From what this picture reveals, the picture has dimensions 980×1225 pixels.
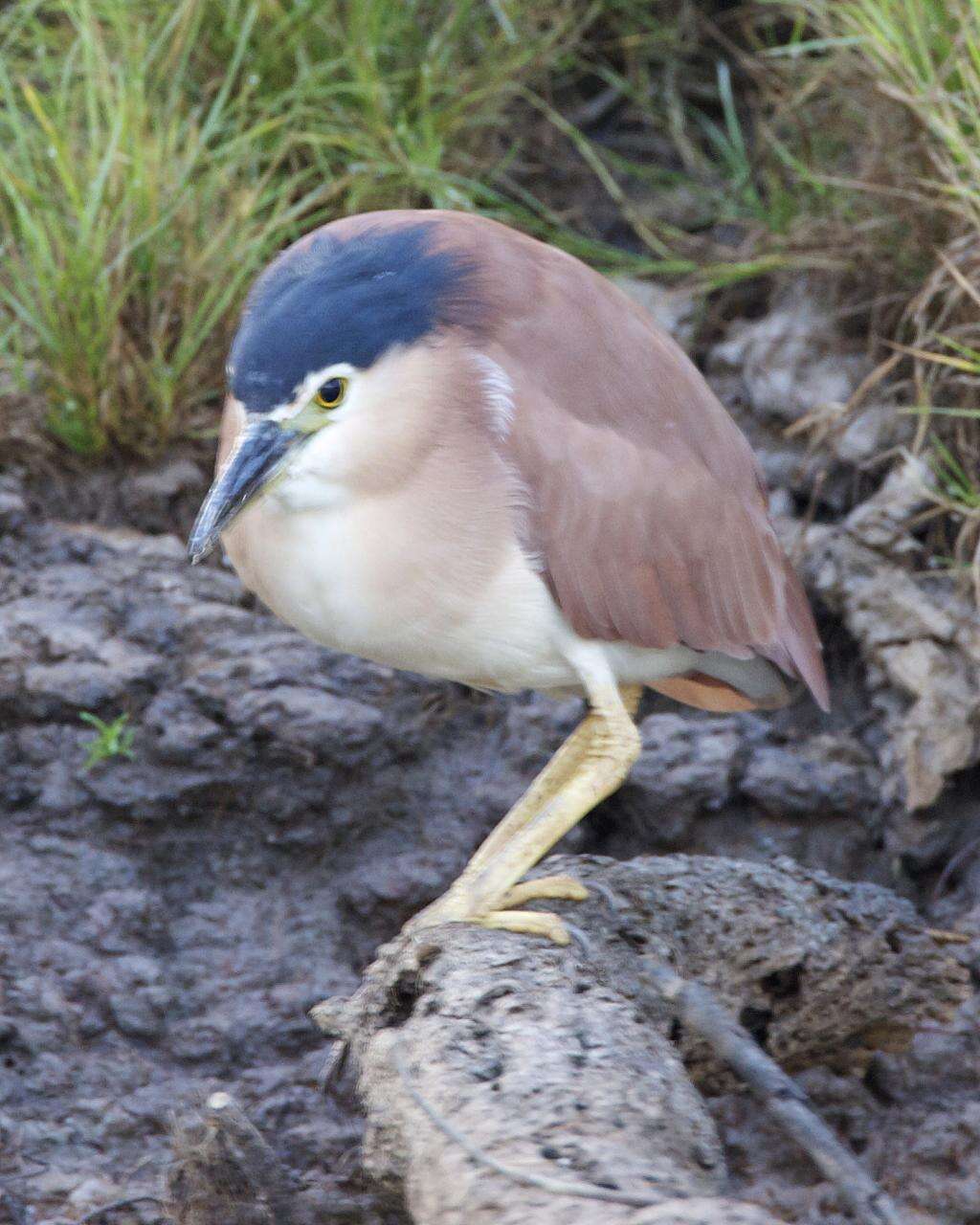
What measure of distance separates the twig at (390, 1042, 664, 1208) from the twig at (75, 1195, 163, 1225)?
675 millimetres

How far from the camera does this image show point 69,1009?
271 cm

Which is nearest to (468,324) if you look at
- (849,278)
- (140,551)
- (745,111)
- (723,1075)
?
(723,1075)

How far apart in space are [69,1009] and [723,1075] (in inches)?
42.1

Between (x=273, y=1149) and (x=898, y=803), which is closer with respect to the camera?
(x=273, y=1149)

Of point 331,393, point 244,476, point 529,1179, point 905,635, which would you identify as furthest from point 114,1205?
point 905,635

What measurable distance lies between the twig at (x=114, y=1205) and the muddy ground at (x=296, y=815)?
0.05ft

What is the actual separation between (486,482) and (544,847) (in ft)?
1.82

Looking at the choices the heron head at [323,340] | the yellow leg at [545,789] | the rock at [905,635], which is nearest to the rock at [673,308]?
the rock at [905,635]

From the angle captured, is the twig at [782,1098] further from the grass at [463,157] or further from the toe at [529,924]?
the grass at [463,157]

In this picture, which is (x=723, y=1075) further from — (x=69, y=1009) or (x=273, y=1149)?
(x=69, y=1009)

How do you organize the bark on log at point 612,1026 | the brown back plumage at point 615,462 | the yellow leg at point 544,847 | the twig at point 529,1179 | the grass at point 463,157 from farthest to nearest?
the grass at point 463,157, the yellow leg at point 544,847, the brown back plumage at point 615,462, the bark on log at point 612,1026, the twig at point 529,1179

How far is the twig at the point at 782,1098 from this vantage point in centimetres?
175

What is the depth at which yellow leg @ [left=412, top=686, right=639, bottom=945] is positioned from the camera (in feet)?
7.80

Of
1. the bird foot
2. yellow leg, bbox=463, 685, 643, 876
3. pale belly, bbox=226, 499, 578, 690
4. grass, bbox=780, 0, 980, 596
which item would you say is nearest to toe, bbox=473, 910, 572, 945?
the bird foot
